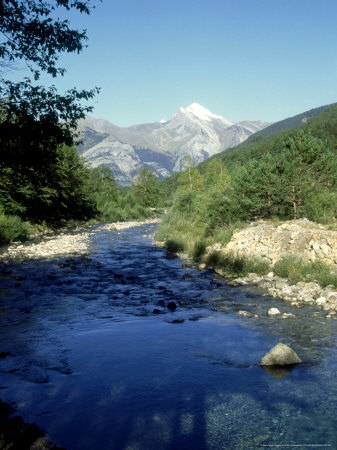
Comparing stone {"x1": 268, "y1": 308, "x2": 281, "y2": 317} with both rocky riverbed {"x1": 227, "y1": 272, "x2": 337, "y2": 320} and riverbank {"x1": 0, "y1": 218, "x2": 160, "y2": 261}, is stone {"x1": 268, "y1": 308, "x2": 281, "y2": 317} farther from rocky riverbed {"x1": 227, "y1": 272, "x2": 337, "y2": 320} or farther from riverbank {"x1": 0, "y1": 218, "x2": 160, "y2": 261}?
riverbank {"x1": 0, "y1": 218, "x2": 160, "y2": 261}

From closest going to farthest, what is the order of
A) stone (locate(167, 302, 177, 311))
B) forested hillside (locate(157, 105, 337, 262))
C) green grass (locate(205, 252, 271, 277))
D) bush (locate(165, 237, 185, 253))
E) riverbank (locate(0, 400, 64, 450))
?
riverbank (locate(0, 400, 64, 450)) < stone (locate(167, 302, 177, 311)) < green grass (locate(205, 252, 271, 277)) < forested hillside (locate(157, 105, 337, 262)) < bush (locate(165, 237, 185, 253))

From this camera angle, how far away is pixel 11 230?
2756 centimetres

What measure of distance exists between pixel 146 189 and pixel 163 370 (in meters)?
85.1

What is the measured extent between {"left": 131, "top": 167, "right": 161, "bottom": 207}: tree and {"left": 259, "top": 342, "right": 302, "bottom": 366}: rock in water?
81.9 m

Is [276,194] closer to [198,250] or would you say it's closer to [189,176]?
[198,250]

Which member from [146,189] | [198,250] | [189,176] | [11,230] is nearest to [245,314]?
[198,250]

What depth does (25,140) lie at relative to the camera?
9.84 meters

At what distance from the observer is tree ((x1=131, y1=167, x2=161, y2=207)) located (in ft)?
297

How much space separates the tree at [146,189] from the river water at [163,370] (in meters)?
76.1

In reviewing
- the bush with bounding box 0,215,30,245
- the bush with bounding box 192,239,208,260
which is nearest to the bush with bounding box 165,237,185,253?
the bush with bounding box 192,239,208,260

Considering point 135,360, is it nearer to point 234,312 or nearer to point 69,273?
point 234,312

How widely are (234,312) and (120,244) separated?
59.9 ft

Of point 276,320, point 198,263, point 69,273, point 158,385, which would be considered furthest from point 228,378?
point 198,263

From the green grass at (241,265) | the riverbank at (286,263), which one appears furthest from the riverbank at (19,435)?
the green grass at (241,265)
